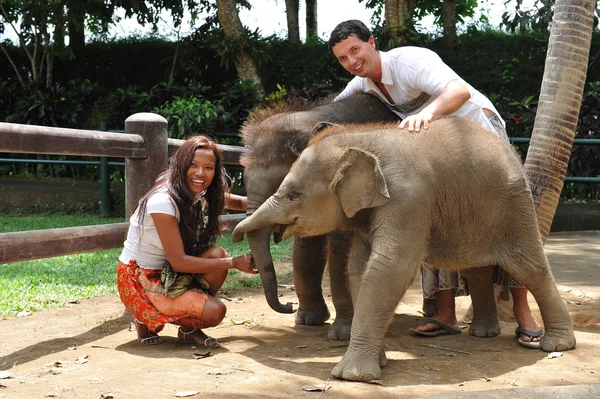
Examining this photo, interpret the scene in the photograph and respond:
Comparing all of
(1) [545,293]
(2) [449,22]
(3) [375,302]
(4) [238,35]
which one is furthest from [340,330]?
(2) [449,22]

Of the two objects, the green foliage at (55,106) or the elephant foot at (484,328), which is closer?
the elephant foot at (484,328)

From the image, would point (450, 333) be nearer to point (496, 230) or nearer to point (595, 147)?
point (496, 230)

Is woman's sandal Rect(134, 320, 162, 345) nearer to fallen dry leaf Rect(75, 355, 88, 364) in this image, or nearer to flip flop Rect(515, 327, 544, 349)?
fallen dry leaf Rect(75, 355, 88, 364)

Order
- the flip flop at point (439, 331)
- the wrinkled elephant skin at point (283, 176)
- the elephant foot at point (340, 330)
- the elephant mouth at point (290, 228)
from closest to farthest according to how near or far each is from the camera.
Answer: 1. the elephant mouth at point (290, 228)
2. the wrinkled elephant skin at point (283, 176)
3. the elephant foot at point (340, 330)
4. the flip flop at point (439, 331)

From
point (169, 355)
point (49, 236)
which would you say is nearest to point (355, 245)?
point (169, 355)

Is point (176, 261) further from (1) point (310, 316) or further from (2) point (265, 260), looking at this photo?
(1) point (310, 316)

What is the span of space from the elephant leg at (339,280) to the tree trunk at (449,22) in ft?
32.9

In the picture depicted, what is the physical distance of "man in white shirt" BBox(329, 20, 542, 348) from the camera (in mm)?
4742

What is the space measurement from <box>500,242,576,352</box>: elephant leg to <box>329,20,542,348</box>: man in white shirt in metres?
0.14

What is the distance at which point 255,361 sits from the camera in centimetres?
445

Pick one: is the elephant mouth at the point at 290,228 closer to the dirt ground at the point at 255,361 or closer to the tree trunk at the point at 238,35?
the dirt ground at the point at 255,361

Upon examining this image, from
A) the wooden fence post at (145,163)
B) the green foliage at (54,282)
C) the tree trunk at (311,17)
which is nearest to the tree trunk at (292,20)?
the tree trunk at (311,17)

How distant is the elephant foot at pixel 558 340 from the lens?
15.8 feet

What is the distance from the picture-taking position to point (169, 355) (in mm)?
4605
